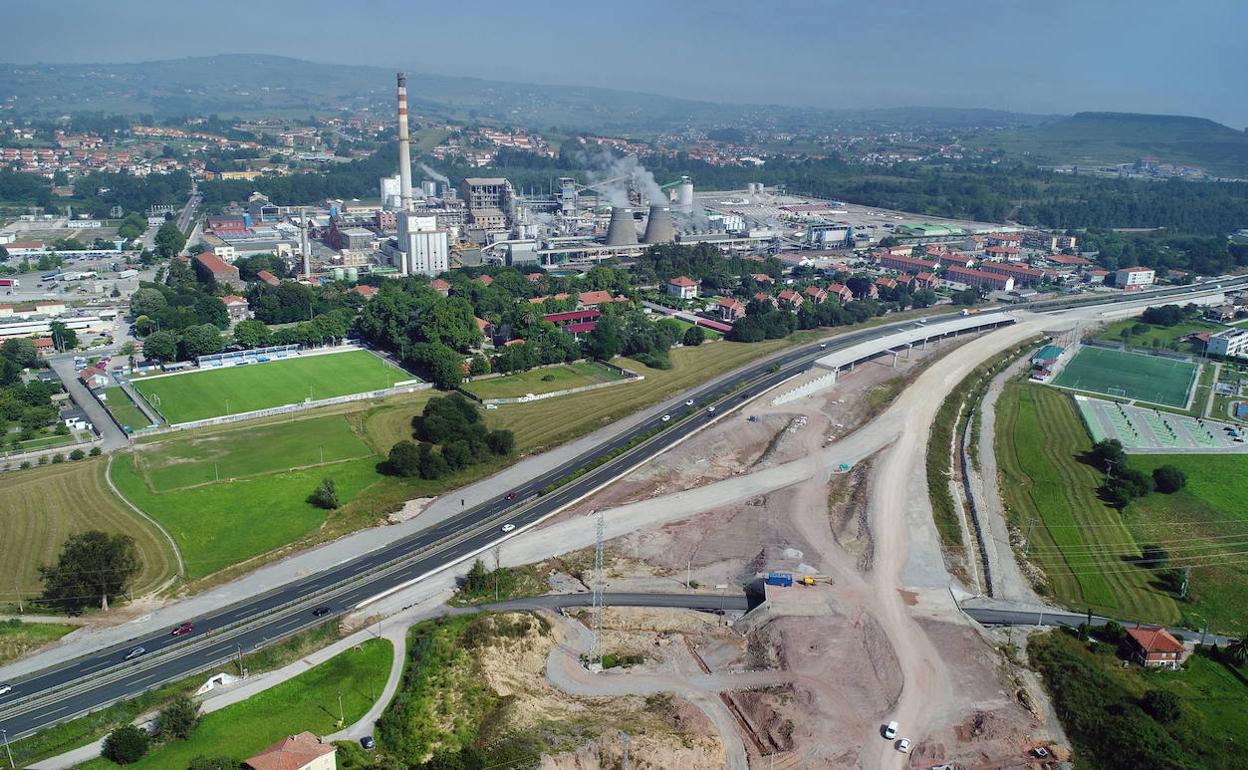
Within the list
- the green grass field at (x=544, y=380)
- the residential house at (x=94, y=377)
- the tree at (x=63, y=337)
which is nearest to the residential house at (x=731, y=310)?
the green grass field at (x=544, y=380)

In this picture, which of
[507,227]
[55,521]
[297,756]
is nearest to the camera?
[297,756]

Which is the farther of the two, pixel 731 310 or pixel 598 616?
pixel 731 310

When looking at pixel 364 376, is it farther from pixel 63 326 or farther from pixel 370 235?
pixel 370 235

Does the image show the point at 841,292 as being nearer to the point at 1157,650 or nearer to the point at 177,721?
the point at 1157,650

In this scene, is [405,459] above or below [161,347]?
below

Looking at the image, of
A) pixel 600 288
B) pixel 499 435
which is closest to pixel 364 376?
pixel 499 435

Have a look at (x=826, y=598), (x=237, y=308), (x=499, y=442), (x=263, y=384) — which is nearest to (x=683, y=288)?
(x=237, y=308)

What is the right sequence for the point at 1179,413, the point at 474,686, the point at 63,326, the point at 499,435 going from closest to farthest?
the point at 474,686 → the point at 499,435 → the point at 1179,413 → the point at 63,326
